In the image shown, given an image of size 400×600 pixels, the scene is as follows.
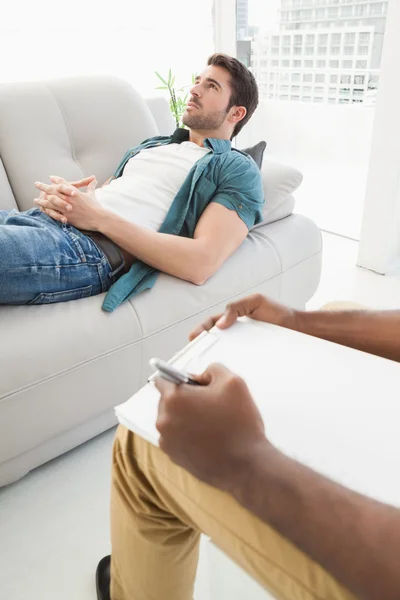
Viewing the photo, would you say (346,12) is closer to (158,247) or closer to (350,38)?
(350,38)

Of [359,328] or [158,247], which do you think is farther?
[158,247]

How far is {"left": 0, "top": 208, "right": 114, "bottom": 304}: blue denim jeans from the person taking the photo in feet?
3.76

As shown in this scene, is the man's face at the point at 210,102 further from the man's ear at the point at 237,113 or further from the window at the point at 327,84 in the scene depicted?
the window at the point at 327,84

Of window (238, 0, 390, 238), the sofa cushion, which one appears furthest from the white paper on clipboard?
window (238, 0, 390, 238)

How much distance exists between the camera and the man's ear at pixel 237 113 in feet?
5.73

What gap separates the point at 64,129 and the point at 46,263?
0.77m

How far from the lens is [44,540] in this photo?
1094 millimetres

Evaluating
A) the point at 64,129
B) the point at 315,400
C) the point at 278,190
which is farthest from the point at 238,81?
the point at 315,400

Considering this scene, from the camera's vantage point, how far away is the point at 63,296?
4.04 ft

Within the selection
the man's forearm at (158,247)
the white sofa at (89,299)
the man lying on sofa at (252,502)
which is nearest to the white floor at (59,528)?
the white sofa at (89,299)

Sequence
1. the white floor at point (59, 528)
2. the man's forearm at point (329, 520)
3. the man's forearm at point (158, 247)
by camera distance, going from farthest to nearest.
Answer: the man's forearm at point (158, 247), the white floor at point (59, 528), the man's forearm at point (329, 520)

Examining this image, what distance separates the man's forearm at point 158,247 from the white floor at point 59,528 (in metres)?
0.55

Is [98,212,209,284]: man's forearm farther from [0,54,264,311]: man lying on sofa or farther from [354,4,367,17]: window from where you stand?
[354,4,367,17]: window

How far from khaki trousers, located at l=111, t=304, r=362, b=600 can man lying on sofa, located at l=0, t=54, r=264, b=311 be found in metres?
0.58
